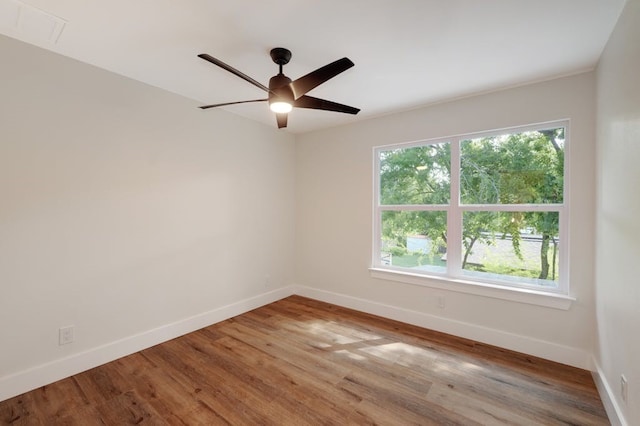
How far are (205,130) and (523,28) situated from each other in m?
2.92

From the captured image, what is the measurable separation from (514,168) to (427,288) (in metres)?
1.50

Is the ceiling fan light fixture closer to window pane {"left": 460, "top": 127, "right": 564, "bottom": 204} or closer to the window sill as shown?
window pane {"left": 460, "top": 127, "right": 564, "bottom": 204}

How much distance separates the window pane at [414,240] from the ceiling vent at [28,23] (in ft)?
10.9

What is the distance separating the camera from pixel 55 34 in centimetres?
188

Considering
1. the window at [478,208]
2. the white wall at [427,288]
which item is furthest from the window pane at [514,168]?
the white wall at [427,288]

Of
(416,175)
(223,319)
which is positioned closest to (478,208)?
(416,175)

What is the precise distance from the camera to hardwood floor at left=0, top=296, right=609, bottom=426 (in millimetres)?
1763

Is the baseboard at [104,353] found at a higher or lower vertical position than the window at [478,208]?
lower

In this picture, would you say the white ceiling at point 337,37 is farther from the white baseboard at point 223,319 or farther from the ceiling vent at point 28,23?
the white baseboard at point 223,319

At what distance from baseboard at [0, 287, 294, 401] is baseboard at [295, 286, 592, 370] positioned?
147 cm

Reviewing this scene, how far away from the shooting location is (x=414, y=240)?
10.8ft

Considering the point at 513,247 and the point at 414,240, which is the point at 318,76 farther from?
the point at 513,247

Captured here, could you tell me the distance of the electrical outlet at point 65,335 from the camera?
212cm

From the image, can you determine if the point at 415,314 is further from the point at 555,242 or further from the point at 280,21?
the point at 280,21
